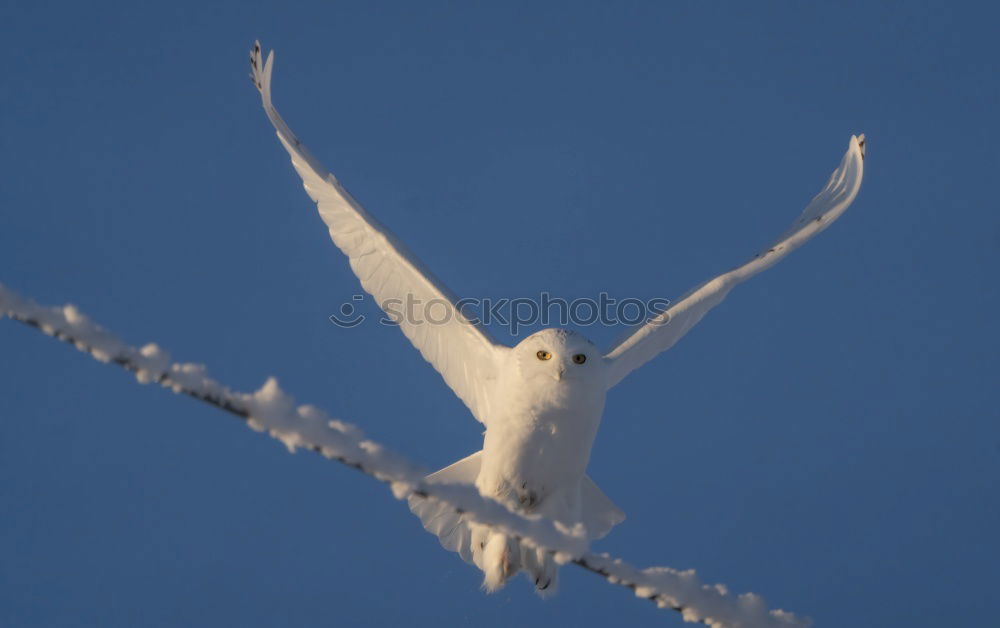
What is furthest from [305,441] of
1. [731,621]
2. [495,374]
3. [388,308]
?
[388,308]

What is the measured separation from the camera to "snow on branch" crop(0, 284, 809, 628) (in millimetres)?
5535

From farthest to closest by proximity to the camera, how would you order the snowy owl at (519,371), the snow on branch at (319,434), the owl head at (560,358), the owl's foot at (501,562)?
1. the owl's foot at (501,562)
2. the snowy owl at (519,371)
3. the owl head at (560,358)
4. the snow on branch at (319,434)

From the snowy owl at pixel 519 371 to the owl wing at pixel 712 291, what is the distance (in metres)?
0.01

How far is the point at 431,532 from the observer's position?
488 inches

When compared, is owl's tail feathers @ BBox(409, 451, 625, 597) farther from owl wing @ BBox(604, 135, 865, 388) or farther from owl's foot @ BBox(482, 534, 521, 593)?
owl wing @ BBox(604, 135, 865, 388)

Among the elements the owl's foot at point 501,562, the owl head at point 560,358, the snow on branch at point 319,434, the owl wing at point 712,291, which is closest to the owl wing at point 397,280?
the owl head at point 560,358

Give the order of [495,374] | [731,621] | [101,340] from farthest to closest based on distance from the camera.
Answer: [495,374] → [731,621] → [101,340]

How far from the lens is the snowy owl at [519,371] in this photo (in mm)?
11023

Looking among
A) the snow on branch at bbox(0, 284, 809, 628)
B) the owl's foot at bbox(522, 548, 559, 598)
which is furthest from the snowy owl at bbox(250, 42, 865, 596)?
the snow on branch at bbox(0, 284, 809, 628)

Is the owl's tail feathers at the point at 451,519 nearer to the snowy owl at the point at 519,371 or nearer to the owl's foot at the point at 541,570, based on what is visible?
the snowy owl at the point at 519,371

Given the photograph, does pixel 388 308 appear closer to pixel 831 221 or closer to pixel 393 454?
pixel 831 221

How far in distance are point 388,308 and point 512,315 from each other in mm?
1910

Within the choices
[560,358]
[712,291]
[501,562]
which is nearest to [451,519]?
[501,562]

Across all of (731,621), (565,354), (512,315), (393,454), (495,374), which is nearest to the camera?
(393,454)
